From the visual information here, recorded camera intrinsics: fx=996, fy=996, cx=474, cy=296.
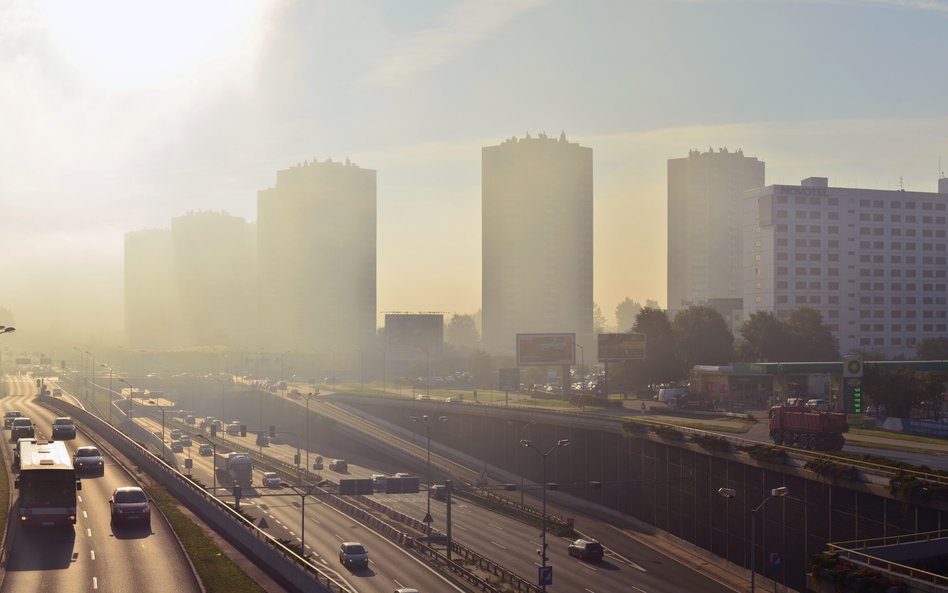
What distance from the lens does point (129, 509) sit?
4659 cm

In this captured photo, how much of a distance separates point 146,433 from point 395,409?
40258 millimetres

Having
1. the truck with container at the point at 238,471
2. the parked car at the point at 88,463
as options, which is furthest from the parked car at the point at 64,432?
the truck with container at the point at 238,471

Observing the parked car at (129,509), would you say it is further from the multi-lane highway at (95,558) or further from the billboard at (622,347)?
the billboard at (622,347)

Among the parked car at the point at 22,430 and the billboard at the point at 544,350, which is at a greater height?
the billboard at the point at 544,350

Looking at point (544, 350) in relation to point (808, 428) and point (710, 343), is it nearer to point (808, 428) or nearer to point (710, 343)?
point (710, 343)

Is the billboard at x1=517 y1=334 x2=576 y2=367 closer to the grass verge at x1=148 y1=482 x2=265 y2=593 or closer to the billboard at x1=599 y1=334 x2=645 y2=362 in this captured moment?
the billboard at x1=599 y1=334 x2=645 y2=362

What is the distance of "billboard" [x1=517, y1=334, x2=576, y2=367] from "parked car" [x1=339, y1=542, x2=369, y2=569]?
85620 mm

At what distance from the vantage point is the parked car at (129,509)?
46.4m

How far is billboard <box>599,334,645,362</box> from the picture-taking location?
151750 millimetres

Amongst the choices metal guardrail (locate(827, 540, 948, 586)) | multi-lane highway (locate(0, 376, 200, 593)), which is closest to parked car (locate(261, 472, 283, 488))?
multi-lane highway (locate(0, 376, 200, 593))

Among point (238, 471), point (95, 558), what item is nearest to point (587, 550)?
point (95, 558)

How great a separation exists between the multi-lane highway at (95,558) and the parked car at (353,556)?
71.8 ft

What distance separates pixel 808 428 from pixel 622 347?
7370 centimetres

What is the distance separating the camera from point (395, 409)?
168m
